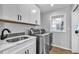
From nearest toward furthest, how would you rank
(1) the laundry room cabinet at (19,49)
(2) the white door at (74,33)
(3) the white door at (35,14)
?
(1) the laundry room cabinet at (19,49) < (2) the white door at (74,33) < (3) the white door at (35,14)

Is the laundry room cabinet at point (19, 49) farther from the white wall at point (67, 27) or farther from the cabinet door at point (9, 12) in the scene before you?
the white wall at point (67, 27)

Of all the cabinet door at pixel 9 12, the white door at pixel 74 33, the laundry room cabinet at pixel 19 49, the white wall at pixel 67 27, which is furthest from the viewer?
the white door at pixel 74 33

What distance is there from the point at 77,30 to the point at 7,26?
6.66 feet

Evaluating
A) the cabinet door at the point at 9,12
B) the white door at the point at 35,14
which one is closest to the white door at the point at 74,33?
the white door at the point at 35,14

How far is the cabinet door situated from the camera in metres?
1.29

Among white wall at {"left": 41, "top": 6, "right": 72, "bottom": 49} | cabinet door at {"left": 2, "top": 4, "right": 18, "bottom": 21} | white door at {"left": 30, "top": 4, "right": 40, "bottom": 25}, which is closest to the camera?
cabinet door at {"left": 2, "top": 4, "right": 18, "bottom": 21}

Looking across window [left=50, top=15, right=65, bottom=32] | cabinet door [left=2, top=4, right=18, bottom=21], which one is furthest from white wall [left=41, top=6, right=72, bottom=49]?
cabinet door [left=2, top=4, right=18, bottom=21]

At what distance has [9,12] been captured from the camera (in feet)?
4.60

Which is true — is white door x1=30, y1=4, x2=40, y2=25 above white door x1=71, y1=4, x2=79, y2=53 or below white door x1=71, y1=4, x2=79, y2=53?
above

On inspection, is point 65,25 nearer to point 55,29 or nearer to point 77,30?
point 55,29

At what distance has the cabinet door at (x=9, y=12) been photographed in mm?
1286

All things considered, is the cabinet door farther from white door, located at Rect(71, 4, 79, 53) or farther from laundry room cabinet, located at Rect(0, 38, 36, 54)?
white door, located at Rect(71, 4, 79, 53)

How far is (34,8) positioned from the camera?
251 centimetres

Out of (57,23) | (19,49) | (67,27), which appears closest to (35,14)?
(57,23)
